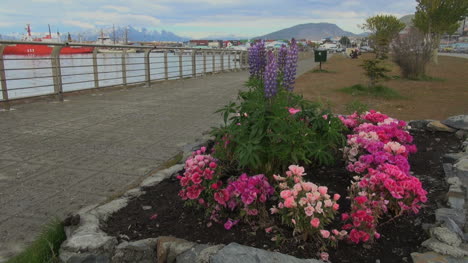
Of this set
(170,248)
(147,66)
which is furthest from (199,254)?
(147,66)

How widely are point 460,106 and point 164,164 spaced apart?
8.49 meters

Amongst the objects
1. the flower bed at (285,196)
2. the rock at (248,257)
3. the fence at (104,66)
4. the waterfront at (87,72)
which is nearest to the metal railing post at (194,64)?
the fence at (104,66)

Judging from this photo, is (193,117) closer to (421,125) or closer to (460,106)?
(421,125)

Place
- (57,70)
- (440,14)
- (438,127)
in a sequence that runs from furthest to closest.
→ (440,14)
(57,70)
(438,127)

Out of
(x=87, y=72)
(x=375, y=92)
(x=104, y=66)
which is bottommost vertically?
(x=375, y=92)

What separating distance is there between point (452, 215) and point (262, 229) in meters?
1.22

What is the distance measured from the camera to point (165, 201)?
10.0 ft

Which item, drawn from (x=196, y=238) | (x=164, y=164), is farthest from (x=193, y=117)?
(x=196, y=238)

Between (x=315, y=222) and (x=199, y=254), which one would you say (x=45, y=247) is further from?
(x=315, y=222)

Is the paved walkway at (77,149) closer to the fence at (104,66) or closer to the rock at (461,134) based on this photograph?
the fence at (104,66)

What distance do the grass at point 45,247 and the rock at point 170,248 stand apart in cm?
68

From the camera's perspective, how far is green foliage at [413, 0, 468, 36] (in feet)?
88.0

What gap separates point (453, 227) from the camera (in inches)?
93.0

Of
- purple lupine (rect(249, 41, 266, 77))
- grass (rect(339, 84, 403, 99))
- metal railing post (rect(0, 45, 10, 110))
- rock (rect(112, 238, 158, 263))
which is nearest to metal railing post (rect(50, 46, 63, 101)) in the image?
metal railing post (rect(0, 45, 10, 110))
